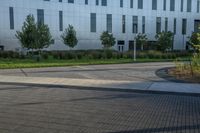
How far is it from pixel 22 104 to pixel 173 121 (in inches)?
179

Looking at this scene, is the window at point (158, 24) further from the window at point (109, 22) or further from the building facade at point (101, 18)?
the window at point (109, 22)

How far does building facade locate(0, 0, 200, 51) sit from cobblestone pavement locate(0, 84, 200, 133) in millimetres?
41623

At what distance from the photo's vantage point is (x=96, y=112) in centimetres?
845

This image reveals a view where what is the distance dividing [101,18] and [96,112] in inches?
2060

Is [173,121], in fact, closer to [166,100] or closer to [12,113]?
[166,100]

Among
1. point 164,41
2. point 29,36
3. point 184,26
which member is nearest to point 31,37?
point 29,36

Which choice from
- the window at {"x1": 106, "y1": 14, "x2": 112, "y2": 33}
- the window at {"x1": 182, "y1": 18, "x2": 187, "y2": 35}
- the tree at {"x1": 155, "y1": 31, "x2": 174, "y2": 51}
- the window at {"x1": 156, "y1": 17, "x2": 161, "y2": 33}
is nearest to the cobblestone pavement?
the tree at {"x1": 155, "y1": 31, "x2": 174, "y2": 51}

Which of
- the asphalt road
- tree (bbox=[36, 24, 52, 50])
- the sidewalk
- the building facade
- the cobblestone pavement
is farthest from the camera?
the building facade

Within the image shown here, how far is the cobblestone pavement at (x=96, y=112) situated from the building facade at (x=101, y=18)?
41623 mm

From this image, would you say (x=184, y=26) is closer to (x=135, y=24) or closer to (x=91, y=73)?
(x=135, y=24)

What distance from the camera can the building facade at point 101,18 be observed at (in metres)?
51.6

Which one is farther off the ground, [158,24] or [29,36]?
[158,24]

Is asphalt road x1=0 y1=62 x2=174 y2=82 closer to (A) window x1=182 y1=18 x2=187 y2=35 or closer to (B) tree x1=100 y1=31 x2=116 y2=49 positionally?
(B) tree x1=100 y1=31 x2=116 y2=49

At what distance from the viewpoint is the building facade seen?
5156 cm
